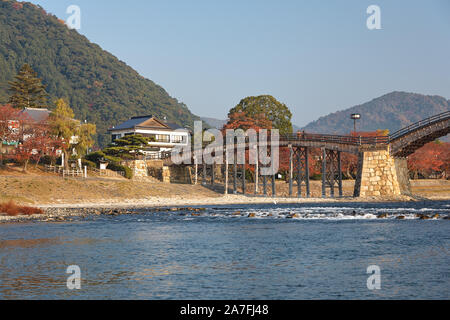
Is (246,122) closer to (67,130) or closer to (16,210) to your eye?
(67,130)

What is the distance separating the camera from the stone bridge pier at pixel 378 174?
6147 cm

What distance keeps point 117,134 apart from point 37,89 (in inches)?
670

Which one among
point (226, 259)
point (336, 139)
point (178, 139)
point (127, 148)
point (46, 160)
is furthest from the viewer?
point (178, 139)

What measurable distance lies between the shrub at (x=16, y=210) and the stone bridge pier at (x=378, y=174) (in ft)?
119

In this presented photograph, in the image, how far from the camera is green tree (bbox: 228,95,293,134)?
9669cm

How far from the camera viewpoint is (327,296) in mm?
16484

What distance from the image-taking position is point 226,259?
922 inches

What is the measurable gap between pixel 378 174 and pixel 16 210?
39422mm

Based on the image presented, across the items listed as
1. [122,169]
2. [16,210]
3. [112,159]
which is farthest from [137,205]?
[112,159]

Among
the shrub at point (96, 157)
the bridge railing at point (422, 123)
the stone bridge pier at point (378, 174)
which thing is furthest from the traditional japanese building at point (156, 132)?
the bridge railing at point (422, 123)

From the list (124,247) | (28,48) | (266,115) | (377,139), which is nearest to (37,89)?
(266,115)

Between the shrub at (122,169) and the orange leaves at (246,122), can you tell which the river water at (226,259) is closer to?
the shrub at (122,169)

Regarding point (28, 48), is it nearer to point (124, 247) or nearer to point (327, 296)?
point (124, 247)

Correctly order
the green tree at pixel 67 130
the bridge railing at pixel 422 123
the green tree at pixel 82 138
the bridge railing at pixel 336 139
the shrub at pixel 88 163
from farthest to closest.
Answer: the shrub at pixel 88 163
the green tree at pixel 82 138
the green tree at pixel 67 130
the bridge railing at pixel 336 139
the bridge railing at pixel 422 123
